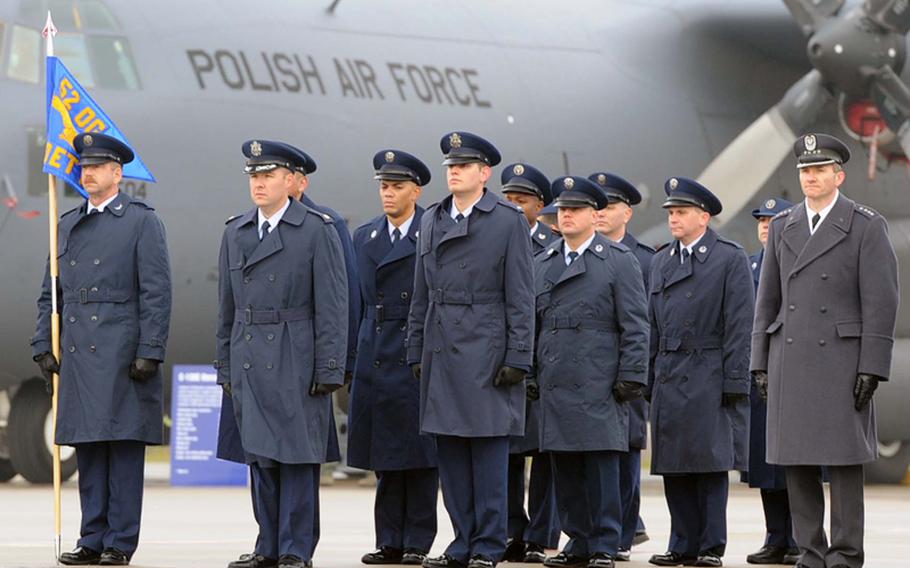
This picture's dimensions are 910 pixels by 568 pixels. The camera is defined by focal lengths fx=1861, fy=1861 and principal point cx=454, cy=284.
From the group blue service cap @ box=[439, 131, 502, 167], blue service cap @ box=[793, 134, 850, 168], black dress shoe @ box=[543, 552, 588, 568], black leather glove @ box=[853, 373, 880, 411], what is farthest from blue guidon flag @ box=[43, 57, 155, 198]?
black leather glove @ box=[853, 373, 880, 411]

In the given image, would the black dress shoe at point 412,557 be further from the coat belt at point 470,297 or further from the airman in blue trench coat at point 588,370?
the coat belt at point 470,297

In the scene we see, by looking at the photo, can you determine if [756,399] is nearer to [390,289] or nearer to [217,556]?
[390,289]

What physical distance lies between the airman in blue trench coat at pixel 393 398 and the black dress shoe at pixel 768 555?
75.1 inches

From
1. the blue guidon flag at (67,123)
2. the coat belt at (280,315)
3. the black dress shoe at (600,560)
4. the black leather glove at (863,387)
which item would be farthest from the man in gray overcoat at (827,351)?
the blue guidon flag at (67,123)

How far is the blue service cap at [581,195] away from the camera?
1011cm

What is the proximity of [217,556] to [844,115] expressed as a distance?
10241 millimetres

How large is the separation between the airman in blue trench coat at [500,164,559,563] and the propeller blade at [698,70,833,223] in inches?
285

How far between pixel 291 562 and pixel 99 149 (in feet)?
8.17

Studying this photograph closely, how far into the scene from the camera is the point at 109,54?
53.1ft

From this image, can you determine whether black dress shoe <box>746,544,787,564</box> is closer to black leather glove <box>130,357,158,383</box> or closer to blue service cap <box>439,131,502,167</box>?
blue service cap <box>439,131,502,167</box>

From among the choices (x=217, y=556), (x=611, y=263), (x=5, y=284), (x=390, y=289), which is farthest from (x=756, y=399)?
(x=5, y=284)

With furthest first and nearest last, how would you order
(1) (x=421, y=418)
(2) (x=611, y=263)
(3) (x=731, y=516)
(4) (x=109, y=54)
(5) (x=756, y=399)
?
1. (4) (x=109, y=54)
2. (3) (x=731, y=516)
3. (5) (x=756, y=399)
4. (2) (x=611, y=263)
5. (1) (x=421, y=418)

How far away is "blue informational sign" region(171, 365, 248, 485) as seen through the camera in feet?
57.7

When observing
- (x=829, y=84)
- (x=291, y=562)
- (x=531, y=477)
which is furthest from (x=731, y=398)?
(x=829, y=84)
